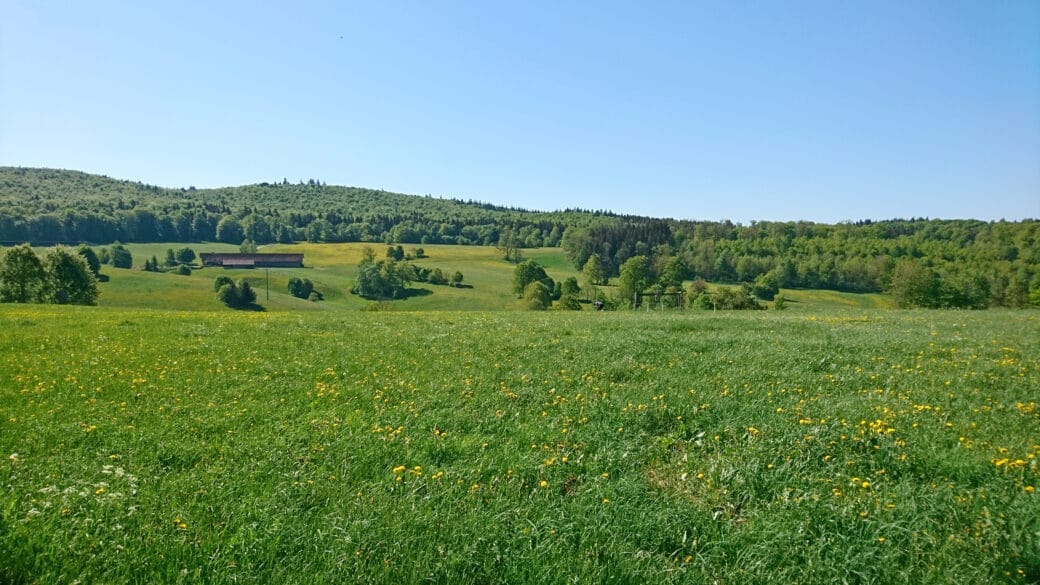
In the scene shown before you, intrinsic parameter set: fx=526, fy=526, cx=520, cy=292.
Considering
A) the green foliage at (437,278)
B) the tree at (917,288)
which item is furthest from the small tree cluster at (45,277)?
the tree at (917,288)

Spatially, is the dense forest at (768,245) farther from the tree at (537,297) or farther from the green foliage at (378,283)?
the green foliage at (378,283)

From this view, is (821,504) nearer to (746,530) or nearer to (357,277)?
(746,530)

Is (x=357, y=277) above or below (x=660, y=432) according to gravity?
below

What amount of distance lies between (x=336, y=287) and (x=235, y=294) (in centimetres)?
2330

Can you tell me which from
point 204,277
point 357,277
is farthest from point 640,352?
point 204,277

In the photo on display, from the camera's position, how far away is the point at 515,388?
31.6 feet

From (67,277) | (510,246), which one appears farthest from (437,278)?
(67,277)

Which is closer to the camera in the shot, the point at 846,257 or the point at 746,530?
the point at 746,530

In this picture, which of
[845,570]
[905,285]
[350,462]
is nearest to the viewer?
[845,570]

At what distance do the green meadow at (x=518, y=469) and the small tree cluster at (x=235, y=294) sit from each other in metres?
98.8

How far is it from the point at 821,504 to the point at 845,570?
97 centimetres

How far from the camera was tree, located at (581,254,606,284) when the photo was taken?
424 feet

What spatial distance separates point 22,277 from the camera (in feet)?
194

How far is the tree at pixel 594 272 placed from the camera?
12925cm
